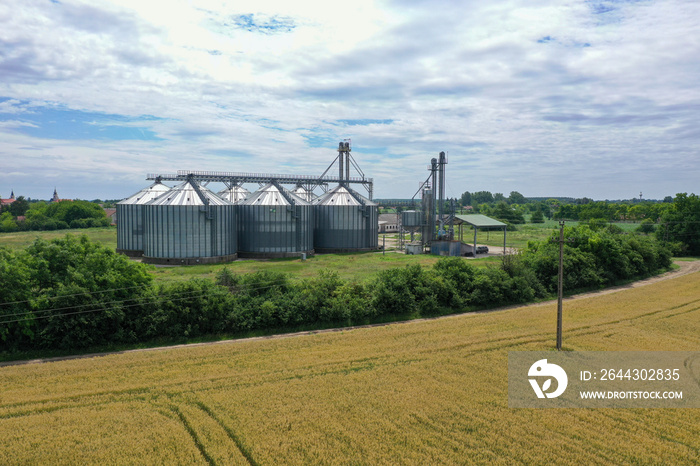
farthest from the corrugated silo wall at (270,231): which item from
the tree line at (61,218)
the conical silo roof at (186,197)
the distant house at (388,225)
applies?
the tree line at (61,218)

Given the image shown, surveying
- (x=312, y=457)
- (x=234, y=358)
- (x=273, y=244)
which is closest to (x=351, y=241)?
(x=273, y=244)

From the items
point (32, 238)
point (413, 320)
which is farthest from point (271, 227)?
point (32, 238)

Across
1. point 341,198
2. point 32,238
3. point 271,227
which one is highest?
point 341,198

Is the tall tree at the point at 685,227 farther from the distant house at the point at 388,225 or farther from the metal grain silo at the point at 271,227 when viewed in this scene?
the metal grain silo at the point at 271,227

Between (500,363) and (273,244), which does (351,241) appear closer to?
(273,244)

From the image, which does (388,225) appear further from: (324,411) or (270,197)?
(324,411)

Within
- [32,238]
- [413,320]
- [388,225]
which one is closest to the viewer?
[413,320]

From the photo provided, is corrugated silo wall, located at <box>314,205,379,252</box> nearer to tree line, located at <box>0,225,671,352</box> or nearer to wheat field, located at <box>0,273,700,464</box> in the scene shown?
tree line, located at <box>0,225,671,352</box>

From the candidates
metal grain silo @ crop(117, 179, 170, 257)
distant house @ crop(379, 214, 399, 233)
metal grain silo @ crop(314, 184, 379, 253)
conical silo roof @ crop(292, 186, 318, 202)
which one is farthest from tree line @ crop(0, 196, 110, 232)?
metal grain silo @ crop(314, 184, 379, 253)
